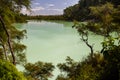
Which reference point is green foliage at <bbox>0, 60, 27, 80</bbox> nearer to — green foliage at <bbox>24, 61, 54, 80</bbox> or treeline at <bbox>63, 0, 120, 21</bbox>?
green foliage at <bbox>24, 61, 54, 80</bbox>

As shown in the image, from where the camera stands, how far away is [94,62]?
19.3 metres

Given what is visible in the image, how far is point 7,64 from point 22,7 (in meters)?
7.12

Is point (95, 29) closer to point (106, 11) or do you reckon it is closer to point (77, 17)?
point (106, 11)

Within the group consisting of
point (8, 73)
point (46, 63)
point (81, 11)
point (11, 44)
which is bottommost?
point (81, 11)

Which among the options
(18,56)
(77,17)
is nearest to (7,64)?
(18,56)

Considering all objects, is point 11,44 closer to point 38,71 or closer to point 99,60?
point 38,71

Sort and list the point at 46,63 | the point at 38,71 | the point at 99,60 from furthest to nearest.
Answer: the point at 99,60, the point at 46,63, the point at 38,71

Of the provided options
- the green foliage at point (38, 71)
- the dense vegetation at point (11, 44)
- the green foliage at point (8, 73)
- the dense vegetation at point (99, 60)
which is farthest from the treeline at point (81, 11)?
the green foliage at point (8, 73)

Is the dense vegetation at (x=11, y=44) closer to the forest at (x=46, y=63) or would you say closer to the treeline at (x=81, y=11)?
the forest at (x=46, y=63)

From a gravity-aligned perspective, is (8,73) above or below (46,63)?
above

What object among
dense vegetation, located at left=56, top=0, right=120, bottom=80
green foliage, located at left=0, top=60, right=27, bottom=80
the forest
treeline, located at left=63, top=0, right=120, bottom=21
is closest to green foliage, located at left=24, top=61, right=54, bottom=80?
the forest

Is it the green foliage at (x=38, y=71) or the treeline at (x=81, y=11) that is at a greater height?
the green foliage at (x=38, y=71)

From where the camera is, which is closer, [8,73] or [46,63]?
[8,73]

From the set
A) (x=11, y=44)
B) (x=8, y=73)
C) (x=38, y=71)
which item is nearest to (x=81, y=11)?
(x=38, y=71)
